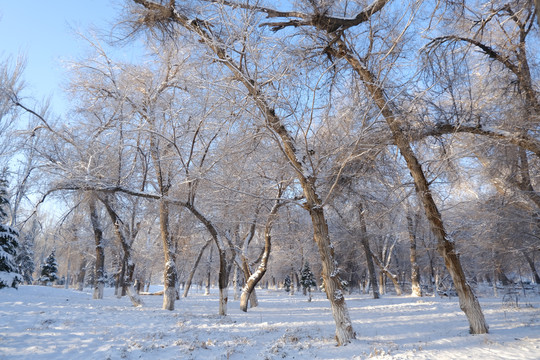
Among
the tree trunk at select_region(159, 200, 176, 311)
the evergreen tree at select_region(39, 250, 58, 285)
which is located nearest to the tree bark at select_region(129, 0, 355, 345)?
the tree trunk at select_region(159, 200, 176, 311)

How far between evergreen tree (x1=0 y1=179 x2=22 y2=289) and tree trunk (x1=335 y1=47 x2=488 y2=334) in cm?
1651

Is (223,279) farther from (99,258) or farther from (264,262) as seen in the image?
(99,258)

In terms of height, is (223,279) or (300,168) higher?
(300,168)

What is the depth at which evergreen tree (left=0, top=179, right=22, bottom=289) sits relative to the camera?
1476 cm

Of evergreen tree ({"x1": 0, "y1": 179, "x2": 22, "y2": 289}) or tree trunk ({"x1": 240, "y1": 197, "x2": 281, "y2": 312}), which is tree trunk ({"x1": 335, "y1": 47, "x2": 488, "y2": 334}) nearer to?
tree trunk ({"x1": 240, "y1": 197, "x2": 281, "y2": 312})

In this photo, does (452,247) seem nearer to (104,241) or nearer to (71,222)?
(71,222)

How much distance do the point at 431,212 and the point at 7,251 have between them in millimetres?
18608

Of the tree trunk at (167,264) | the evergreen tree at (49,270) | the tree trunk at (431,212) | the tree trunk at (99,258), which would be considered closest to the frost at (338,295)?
the tree trunk at (431,212)

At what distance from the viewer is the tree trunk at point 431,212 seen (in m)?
7.87

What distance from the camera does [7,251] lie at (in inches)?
607

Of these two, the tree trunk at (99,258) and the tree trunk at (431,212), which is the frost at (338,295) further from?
the tree trunk at (99,258)

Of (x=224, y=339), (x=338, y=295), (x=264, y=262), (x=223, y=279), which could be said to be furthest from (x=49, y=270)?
(x=338, y=295)

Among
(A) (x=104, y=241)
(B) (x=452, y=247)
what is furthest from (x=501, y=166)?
(A) (x=104, y=241)

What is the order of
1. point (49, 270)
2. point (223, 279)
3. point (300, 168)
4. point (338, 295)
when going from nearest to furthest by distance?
point (338, 295) → point (300, 168) → point (223, 279) → point (49, 270)
